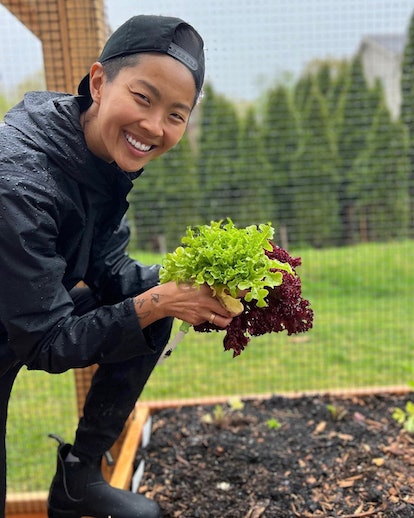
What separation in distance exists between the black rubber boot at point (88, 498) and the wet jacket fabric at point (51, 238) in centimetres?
53

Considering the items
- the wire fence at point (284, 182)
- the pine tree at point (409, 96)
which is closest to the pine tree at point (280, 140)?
the wire fence at point (284, 182)

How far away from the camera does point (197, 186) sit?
21.7 feet

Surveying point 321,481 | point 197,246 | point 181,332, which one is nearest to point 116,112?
point 197,246

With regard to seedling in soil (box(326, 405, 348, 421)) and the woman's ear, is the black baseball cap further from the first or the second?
seedling in soil (box(326, 405, 348, 421))

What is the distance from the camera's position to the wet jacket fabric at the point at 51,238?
126 cm

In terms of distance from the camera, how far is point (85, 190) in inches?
59.5

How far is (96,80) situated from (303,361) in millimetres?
2645

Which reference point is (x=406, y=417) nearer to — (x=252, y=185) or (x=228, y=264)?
(x=228, y=264)

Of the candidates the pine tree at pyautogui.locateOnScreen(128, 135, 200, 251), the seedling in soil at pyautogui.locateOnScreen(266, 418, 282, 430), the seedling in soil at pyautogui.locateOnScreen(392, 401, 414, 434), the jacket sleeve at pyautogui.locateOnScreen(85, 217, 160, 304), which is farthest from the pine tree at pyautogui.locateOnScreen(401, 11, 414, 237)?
the jacket sleeve at pyautogui.locateOnScreen(85, 217, 160, 304)

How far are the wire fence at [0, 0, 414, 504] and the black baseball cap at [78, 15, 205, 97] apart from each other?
239 mm

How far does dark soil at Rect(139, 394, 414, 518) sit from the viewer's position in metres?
1.91

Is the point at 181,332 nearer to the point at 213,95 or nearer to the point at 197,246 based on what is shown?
the point at 197,246

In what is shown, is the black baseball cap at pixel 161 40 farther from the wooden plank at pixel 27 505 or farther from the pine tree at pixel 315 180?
the pine tree at pixel 315 180

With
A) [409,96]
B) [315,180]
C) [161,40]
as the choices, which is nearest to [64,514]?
[161,40]
